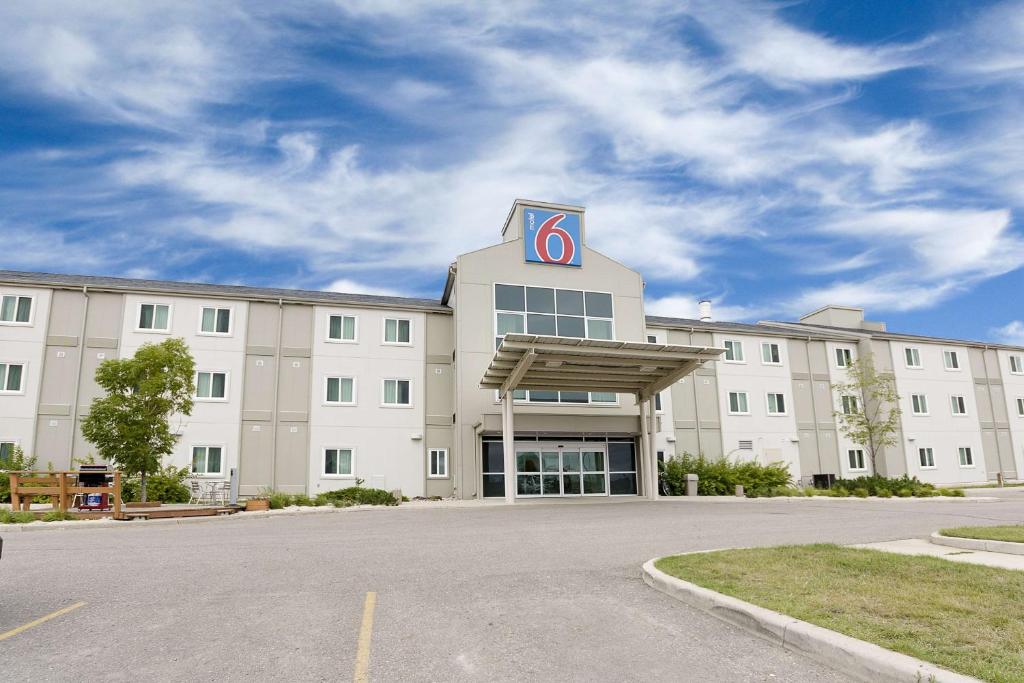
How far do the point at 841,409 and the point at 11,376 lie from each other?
39645 millimetres

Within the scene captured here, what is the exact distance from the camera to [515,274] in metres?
31.3

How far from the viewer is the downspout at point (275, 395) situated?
28.8 meters

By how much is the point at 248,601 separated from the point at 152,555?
15.9 feet

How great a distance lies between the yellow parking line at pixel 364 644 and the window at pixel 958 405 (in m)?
44.1

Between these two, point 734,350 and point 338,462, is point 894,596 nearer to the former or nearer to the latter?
point 338,462

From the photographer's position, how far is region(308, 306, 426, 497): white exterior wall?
29.8m

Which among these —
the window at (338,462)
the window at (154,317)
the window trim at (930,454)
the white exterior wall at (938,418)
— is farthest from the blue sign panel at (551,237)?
the window trim at (930,454)

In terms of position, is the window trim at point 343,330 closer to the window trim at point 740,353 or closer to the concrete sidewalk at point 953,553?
the window trim at point 740,353

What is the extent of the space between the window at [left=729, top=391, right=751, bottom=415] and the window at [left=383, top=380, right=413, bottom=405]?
17090 millimetres

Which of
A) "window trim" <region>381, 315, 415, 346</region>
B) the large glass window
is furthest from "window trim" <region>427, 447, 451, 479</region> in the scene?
"window trim" <region>381, 315, 415, 346</region>

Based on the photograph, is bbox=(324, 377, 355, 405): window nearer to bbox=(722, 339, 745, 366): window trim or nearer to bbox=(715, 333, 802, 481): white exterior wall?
bbox=(715, 333, 802, 481): white exterior wall

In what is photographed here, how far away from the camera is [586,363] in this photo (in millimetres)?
25750

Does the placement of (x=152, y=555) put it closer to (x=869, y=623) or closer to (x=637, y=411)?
(x=869, y=623)

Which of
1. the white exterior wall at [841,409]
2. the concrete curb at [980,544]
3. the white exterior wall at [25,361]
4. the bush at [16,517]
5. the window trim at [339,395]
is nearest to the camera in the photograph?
the concrete curb at [980,544]
